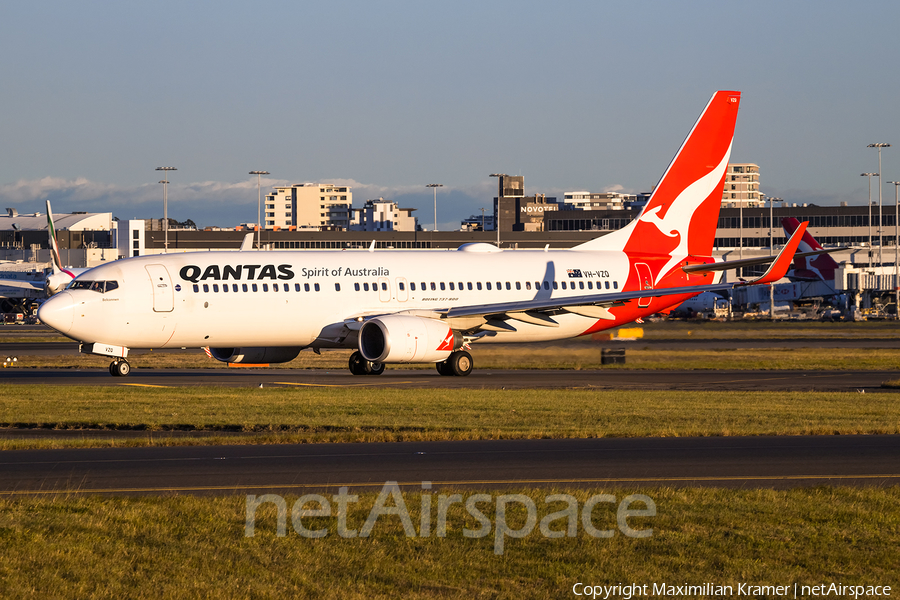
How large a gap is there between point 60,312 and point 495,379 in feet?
44.3

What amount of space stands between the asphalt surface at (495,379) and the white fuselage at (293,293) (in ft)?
4.91

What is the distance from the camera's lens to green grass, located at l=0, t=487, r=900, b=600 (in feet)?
29.5

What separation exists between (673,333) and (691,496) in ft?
155

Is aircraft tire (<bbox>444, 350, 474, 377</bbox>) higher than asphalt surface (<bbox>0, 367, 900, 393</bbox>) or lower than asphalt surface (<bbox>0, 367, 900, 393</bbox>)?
higher

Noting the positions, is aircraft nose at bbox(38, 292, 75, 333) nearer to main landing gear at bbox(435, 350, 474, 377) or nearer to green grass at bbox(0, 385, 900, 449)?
green grass at bbox(0, 385, 900, 449)

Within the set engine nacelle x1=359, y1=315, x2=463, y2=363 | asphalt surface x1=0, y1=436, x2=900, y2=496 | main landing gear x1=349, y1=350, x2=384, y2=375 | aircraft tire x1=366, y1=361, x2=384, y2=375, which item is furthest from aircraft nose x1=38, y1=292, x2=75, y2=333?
asphalt surface x1=0, y1=436, x2=900, y2=496

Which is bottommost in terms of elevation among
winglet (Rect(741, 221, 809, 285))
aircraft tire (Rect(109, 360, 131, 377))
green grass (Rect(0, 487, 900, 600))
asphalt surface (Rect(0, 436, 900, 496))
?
aircraft tire (Rect(109, 360, 131, 377))

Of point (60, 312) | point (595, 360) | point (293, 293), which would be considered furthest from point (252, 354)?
point (595, 360)

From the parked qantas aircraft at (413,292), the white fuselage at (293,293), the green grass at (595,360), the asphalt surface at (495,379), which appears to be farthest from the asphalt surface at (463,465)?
the green grass at (595,360)

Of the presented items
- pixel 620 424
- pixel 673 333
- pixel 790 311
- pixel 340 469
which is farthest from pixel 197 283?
pixel 790 311

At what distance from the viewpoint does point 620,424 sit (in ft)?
69.9

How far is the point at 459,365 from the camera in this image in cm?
3647

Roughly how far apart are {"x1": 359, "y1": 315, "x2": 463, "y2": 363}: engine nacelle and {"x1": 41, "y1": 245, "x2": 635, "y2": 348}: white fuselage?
1.70 metres

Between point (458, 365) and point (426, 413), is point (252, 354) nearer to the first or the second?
point (458, 365)
